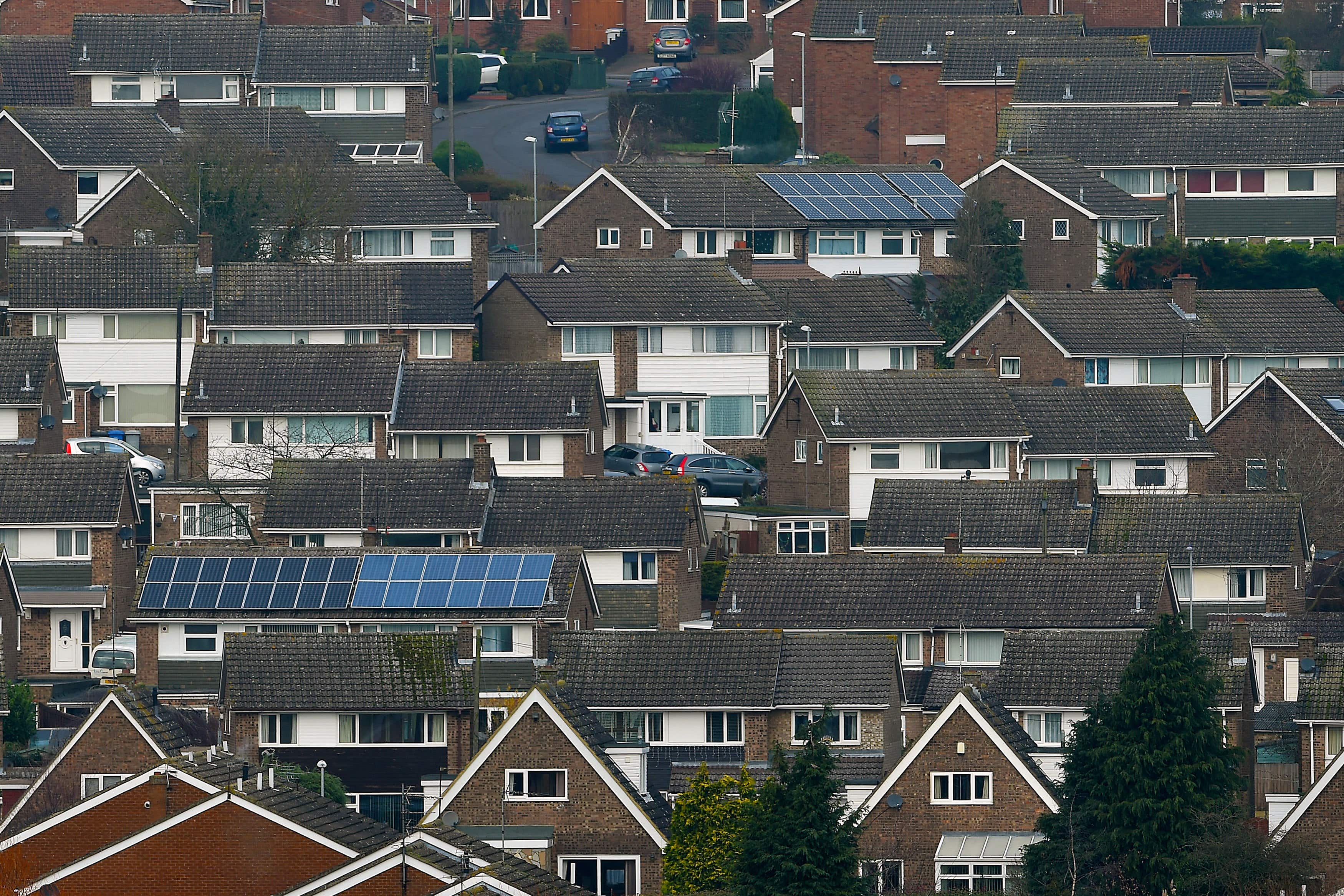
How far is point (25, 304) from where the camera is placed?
80.1 m

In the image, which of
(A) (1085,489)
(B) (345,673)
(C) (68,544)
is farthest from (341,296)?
(B) (345,673)

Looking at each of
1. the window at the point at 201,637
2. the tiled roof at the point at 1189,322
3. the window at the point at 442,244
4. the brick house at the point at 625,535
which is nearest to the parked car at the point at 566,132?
the window at the point at 442,244

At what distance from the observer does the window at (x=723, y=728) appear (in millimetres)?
59562

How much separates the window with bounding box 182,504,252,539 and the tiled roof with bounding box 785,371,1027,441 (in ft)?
45.9

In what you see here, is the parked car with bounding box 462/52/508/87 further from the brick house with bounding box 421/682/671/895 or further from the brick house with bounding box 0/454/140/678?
the brick house with bounding box 421/682/671/895

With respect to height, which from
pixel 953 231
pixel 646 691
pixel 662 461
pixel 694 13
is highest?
pixel 694 13

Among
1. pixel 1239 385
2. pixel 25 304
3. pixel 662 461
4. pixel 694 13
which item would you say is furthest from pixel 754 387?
pixel 694 13

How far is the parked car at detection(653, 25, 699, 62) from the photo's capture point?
4550 inches

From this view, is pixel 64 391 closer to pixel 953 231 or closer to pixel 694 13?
pixel 953 231

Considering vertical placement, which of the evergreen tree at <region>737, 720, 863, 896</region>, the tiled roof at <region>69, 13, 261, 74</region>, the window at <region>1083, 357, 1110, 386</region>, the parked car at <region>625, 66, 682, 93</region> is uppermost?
the parked car at <region>625, 66, 682, 93</region>

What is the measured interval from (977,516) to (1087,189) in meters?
21.4

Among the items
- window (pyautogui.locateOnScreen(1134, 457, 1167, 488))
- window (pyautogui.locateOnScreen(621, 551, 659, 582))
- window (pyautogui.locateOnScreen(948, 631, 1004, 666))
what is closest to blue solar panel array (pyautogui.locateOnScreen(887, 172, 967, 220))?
window (pyautogui.locateOnScreen(1134, 457, 1167, 488))

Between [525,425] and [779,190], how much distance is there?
18130mm

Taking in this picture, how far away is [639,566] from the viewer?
69.0m
